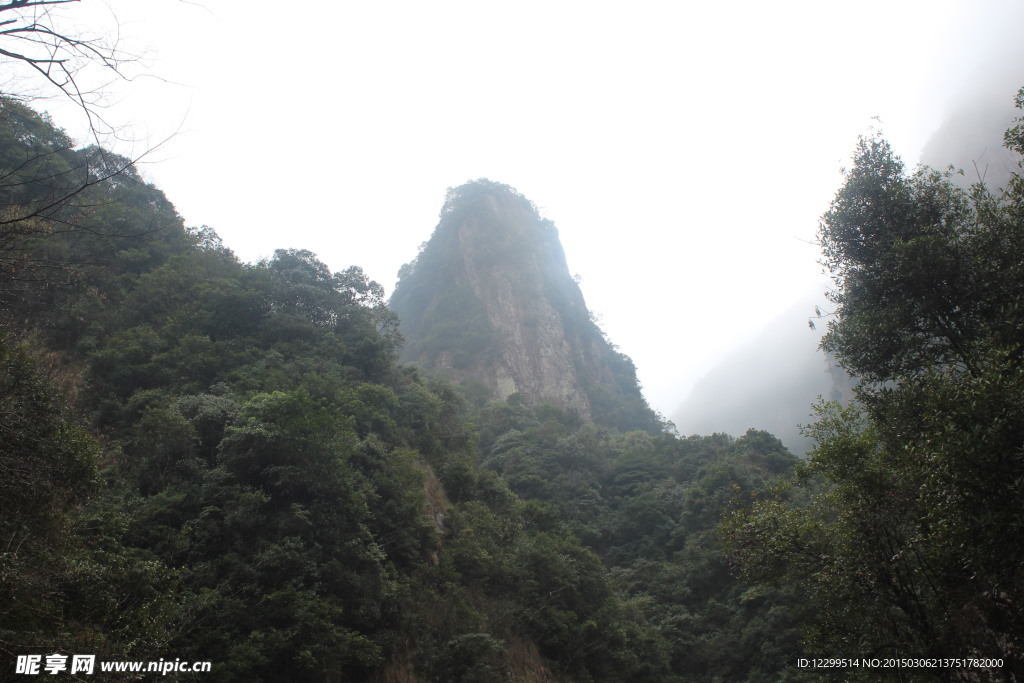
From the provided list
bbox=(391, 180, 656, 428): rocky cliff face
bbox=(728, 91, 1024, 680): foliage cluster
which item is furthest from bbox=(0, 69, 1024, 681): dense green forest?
bbox=(391, 180, 656, 428): rocky cliff face

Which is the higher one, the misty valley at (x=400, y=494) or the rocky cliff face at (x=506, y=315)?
the rocky cliff face at (x=506, y=315)

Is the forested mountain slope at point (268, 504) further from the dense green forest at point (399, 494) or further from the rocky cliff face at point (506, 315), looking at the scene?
the rocky cliff face at point (506, 315)

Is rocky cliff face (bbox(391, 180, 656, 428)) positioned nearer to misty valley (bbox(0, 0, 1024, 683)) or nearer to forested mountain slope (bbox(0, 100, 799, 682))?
forested mountain slope (bbox(0, 100, 799, 682))

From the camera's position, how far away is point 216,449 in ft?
38.0

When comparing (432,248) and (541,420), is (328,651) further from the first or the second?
(432,248)

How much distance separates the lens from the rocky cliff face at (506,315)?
46656 mm

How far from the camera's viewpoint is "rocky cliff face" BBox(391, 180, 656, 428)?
46656mm

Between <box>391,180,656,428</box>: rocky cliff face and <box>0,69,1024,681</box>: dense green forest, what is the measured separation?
25.2m

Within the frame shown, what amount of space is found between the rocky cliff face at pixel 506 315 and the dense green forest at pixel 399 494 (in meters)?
25.2

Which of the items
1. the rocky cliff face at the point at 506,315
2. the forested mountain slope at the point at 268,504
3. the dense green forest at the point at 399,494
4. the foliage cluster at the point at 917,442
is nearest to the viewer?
the foliage cluster at the point at 917,442

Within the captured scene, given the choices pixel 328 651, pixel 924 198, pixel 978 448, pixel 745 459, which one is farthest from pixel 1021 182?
pixel 745 459

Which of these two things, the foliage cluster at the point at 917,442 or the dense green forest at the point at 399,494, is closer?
the foliage cluster at the point at 917,442

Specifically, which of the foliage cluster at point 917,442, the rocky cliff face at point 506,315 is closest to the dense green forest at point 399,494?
the foliage cluster at point 917,442

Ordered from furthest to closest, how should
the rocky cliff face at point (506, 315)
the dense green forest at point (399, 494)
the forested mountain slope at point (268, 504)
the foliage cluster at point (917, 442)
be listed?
the rocky cliff face at point (506, 315) → the forested mountain slope at point (268, 504) → the dense green forest at point (399, 494) → the foliage cluster at point (917, 442)
